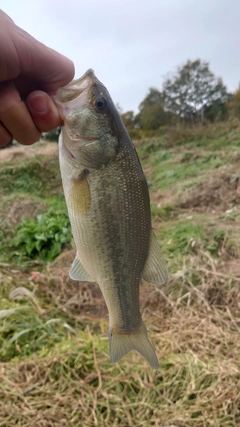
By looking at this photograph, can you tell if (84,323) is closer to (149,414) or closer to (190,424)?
Result: (149,414)

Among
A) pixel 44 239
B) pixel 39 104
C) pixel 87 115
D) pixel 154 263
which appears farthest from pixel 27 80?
pixel 44 239

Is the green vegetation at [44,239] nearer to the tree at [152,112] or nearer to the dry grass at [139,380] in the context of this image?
the dry grass at [139,380]

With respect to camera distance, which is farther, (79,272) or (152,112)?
(152,112)

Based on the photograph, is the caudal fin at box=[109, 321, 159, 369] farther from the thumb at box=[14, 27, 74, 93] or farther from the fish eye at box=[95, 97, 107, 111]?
the thumb at box=[14, 27, 74, 93]

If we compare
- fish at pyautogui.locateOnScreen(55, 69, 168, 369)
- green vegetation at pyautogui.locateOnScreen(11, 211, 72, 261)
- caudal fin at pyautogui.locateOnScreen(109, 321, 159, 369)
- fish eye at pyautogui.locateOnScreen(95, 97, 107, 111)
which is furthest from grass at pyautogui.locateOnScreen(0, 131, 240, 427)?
fish eye at pyautogui.locateOnScreen(95, 97, 107, 111)

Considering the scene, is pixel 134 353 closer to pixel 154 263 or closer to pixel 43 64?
pixel 154 263

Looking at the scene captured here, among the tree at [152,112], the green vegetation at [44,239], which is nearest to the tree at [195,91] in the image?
the tree at [152,112]
